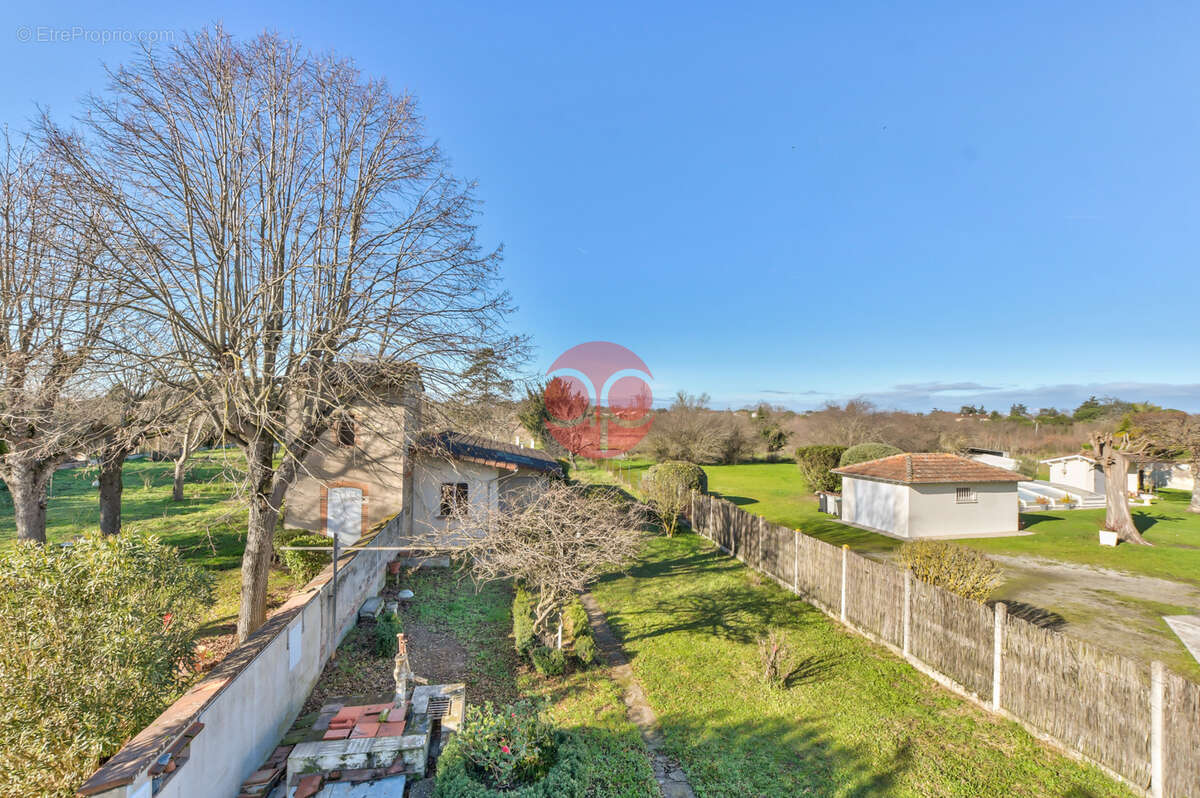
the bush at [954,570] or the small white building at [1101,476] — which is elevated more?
the bush at [954,570]

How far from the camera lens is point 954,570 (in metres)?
8.95

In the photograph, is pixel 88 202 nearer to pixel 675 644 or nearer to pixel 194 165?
pixel 194 165

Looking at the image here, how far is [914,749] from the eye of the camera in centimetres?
575

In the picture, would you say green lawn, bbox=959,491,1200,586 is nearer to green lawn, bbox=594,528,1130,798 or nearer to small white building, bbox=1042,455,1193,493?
small white building, bbox=1042,455,1193,493

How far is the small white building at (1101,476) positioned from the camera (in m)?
27.8

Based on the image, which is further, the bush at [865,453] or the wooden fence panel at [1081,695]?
the bush at [865,453]

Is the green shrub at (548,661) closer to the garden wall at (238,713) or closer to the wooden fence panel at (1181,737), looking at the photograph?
the garden wall at (238,713)

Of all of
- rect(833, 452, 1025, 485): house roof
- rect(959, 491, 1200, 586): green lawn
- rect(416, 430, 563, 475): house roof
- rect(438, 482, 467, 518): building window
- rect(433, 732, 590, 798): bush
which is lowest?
rect(959, 491, 1200, 586): green lawn

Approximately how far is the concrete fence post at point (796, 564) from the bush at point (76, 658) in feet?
36.1

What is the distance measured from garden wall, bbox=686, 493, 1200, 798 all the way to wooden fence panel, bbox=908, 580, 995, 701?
0.01 metres

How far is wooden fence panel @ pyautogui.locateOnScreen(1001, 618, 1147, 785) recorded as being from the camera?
5000mm

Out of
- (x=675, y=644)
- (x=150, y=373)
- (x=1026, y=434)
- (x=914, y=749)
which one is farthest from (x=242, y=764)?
(x=1026, y=434)

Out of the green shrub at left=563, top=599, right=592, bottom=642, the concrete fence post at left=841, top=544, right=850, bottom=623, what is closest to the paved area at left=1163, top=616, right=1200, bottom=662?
the concrete fence post at left=841, top=544, right=850, bottom=623

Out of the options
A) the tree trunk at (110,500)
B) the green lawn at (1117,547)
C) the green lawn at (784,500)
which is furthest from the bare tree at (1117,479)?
the tree trunk at (110,500)
